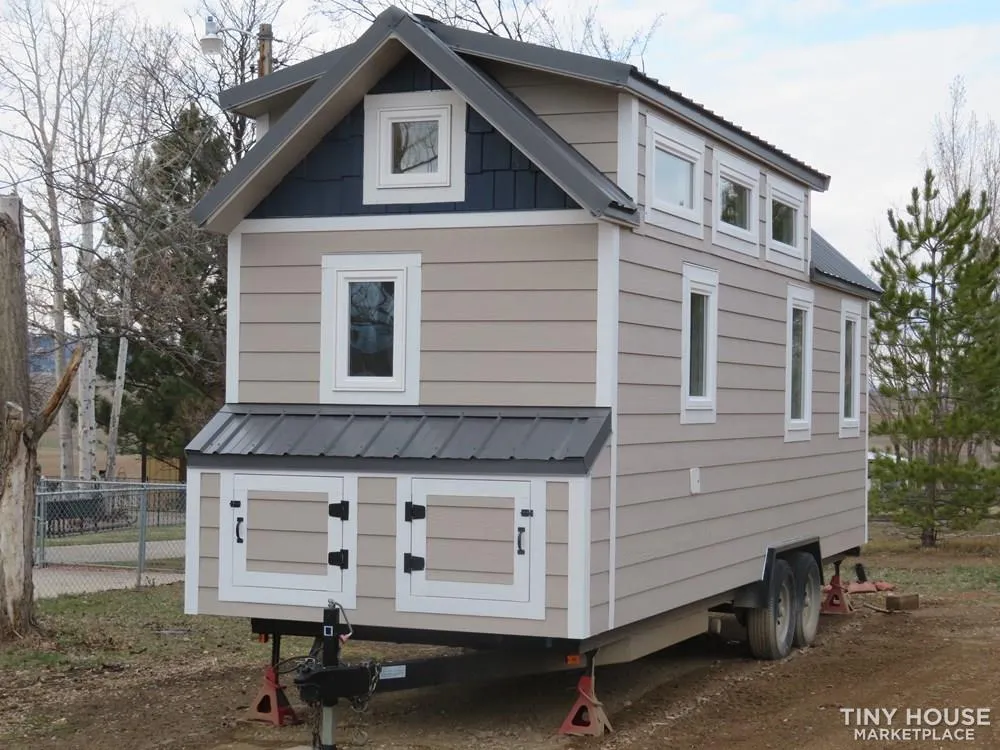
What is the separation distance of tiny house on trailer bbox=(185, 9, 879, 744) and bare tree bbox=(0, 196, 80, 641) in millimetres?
3132

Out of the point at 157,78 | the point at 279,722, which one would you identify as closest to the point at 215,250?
the point at 157,78

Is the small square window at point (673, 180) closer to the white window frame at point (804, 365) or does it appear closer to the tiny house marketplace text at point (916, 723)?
the white window frame at point (804, 365)

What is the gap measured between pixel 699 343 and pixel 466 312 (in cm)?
220

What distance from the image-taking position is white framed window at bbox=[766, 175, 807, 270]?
11.6 metres

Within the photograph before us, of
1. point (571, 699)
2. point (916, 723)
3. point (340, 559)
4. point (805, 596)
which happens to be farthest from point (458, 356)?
point (805, 596)

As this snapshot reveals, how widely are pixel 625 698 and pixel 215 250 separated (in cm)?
1023

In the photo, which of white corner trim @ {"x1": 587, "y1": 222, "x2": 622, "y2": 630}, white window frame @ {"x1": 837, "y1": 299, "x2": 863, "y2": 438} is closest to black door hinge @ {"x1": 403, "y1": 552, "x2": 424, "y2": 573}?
white corner trim @ {"x1": 587, "y1": 222, "x2": 622, "y2": 630}

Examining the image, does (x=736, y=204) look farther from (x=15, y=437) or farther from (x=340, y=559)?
(x=15, y=437)

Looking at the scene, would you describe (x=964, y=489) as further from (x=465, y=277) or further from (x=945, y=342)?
(x=465, y=277)

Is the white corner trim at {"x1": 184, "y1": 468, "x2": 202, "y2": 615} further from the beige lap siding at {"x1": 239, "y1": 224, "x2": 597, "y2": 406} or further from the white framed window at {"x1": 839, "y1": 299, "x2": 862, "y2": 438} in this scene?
the white framed window at {"x1": 839, "y1": 299, "x2": 862, "y2": 438}

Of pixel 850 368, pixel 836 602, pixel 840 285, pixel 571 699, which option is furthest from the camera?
pixel 836 602

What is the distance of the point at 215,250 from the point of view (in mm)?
17984

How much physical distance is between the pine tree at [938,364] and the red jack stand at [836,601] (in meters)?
7.01

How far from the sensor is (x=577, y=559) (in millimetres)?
7844
